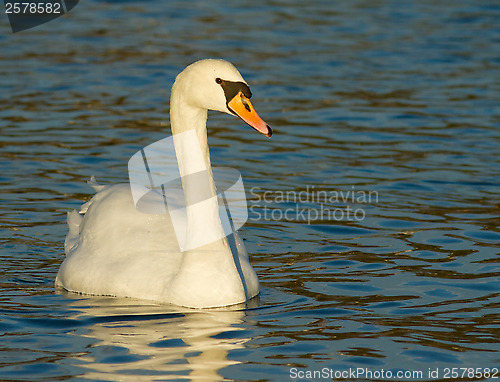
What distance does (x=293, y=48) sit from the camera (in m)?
20.0

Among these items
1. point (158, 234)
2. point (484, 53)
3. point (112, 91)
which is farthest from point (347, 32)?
point (158, 234)

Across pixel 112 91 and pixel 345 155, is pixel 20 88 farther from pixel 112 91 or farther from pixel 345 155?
pixel 345 155

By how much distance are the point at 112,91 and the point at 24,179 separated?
4.64m

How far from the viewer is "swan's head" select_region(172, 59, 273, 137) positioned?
802 cm

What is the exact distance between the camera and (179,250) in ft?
28.6

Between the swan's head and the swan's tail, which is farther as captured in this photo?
the swan's tail

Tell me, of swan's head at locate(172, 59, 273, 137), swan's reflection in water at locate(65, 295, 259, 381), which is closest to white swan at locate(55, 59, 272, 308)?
swan's head at locate(172, 59, 273, 137)

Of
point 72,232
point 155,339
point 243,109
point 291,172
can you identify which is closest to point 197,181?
point 243,109

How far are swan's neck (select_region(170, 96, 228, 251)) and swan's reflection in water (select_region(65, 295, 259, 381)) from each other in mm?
608

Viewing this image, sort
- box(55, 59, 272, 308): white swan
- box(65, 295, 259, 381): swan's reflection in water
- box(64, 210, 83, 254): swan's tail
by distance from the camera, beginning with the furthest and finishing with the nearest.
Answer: box(64, 210, 83, 254): swan's tail < box(55, 59, 272, 308): white swan < box(65, 295, 259, 381): swan's reflection in water

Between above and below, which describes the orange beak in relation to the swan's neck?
above

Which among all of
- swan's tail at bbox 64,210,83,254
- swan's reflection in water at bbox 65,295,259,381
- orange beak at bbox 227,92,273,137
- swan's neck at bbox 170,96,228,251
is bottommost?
swan's reflection in water at bbox 65,295,259,381

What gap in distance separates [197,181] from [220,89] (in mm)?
856

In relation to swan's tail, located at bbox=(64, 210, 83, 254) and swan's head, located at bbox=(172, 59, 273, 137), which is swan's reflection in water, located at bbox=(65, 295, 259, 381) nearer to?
swan's tail, located at bbox=(64, 210, 83, 254)
